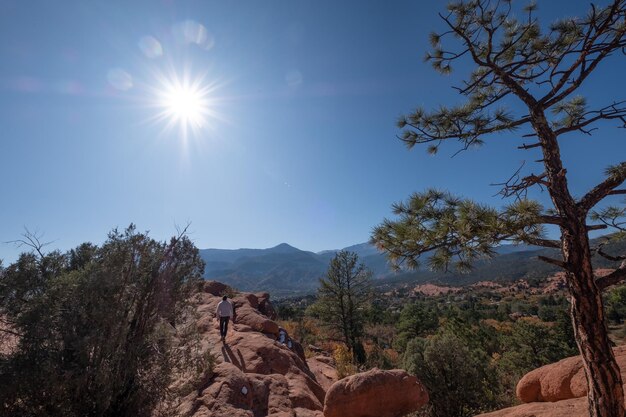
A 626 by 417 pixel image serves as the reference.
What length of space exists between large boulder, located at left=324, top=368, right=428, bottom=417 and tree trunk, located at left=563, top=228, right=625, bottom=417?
5645 mm

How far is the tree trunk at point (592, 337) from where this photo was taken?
10.8 ft

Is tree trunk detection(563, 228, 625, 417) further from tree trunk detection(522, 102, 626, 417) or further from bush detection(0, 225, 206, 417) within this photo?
bush detection(0, 225, 206, 417)

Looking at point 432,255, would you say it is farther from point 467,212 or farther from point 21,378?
point 21,378

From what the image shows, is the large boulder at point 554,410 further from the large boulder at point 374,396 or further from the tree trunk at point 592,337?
the large boulder at point 374,396

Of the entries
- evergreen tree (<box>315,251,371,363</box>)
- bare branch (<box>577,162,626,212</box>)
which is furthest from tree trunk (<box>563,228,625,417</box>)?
evergreen tree (<box>315,251,371,363</box>)

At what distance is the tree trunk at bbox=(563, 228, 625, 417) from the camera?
10.8 ft

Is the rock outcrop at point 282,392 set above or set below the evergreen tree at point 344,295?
below

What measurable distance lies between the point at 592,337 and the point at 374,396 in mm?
6129

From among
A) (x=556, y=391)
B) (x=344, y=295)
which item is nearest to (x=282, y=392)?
(x=556, y=391)

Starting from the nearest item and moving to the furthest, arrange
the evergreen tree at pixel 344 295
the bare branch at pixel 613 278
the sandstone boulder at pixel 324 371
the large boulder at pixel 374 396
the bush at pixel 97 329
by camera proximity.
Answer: the bare branch at pixel 613 278 < the bush at pixel 97 329 < the large boulder at pixel 374 396 < the sandstone boulder at pixel 324 371 < the evergreen tree at pixel 344 295

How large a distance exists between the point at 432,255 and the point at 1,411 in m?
6.42

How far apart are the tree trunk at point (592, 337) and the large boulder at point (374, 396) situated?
5.65 meters

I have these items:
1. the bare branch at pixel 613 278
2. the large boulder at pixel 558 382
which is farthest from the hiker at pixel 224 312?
the bare branch at pixel 613 278

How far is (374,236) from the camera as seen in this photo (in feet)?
13.6
